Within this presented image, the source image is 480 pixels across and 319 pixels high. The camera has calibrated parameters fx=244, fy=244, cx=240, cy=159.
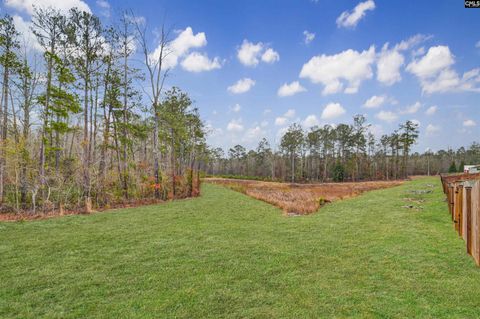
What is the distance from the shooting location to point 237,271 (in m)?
3.66

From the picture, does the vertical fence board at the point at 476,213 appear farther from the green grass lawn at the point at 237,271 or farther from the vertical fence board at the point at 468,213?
the green grass lawn at the point at 237,271

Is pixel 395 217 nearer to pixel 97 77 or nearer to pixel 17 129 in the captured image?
pixel 97 77

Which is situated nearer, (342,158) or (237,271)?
(237,271)

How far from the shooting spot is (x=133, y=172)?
14.3 m

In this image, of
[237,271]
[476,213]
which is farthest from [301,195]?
[476,213]

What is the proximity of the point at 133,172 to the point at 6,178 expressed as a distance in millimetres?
5390

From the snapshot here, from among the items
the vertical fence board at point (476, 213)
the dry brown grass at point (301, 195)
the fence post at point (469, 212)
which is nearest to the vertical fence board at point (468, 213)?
the fence post at point (469, 212)

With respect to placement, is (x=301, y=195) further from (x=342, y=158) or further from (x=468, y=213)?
(x=342, y=158)

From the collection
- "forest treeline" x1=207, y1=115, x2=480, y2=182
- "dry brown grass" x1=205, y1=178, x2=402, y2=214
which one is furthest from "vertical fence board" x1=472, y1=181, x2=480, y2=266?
"forest treeline" x1=207, y1=115, x2=480, y2=182

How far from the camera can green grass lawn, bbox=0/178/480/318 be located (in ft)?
8.77

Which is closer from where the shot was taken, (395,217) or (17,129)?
(395,217)

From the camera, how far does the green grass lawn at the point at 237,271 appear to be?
105 inches

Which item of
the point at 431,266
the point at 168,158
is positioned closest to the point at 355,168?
the point at 168,158

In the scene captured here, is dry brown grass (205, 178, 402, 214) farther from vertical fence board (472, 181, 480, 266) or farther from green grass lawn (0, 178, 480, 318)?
vertical fence board (472, 181, 480, 266)
